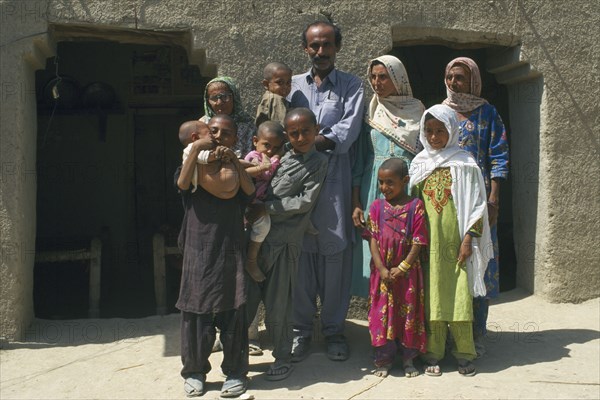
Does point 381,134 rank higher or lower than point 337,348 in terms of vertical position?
higher

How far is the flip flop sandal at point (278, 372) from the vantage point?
13.5 ft

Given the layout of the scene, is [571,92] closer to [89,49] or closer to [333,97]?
[333,97]

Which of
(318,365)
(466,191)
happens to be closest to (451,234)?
(466,191)

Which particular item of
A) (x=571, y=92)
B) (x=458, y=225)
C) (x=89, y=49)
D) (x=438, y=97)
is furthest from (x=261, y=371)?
(x=89, y=49)

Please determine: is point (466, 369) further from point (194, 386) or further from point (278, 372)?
point (194, 386)

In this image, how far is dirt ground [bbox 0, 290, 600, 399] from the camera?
4027 millimetres

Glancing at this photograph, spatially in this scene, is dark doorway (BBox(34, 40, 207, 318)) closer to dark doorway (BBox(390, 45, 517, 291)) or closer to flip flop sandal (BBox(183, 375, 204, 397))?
dark doorway (BBox(390, 45, 517, 291))

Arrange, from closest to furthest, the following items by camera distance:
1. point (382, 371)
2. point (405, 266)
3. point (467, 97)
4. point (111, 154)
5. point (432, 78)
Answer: point (405, 266)
point (382, 371)
point (467, 97)
point (432, 78)
point (111, 154)

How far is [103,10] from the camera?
16.4 ft

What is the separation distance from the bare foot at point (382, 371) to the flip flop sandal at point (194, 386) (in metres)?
0.99

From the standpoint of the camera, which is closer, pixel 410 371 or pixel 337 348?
pixel 410 371

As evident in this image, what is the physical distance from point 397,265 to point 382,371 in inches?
24.4

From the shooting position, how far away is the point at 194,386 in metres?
3.96

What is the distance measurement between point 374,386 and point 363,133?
59.7 inches
